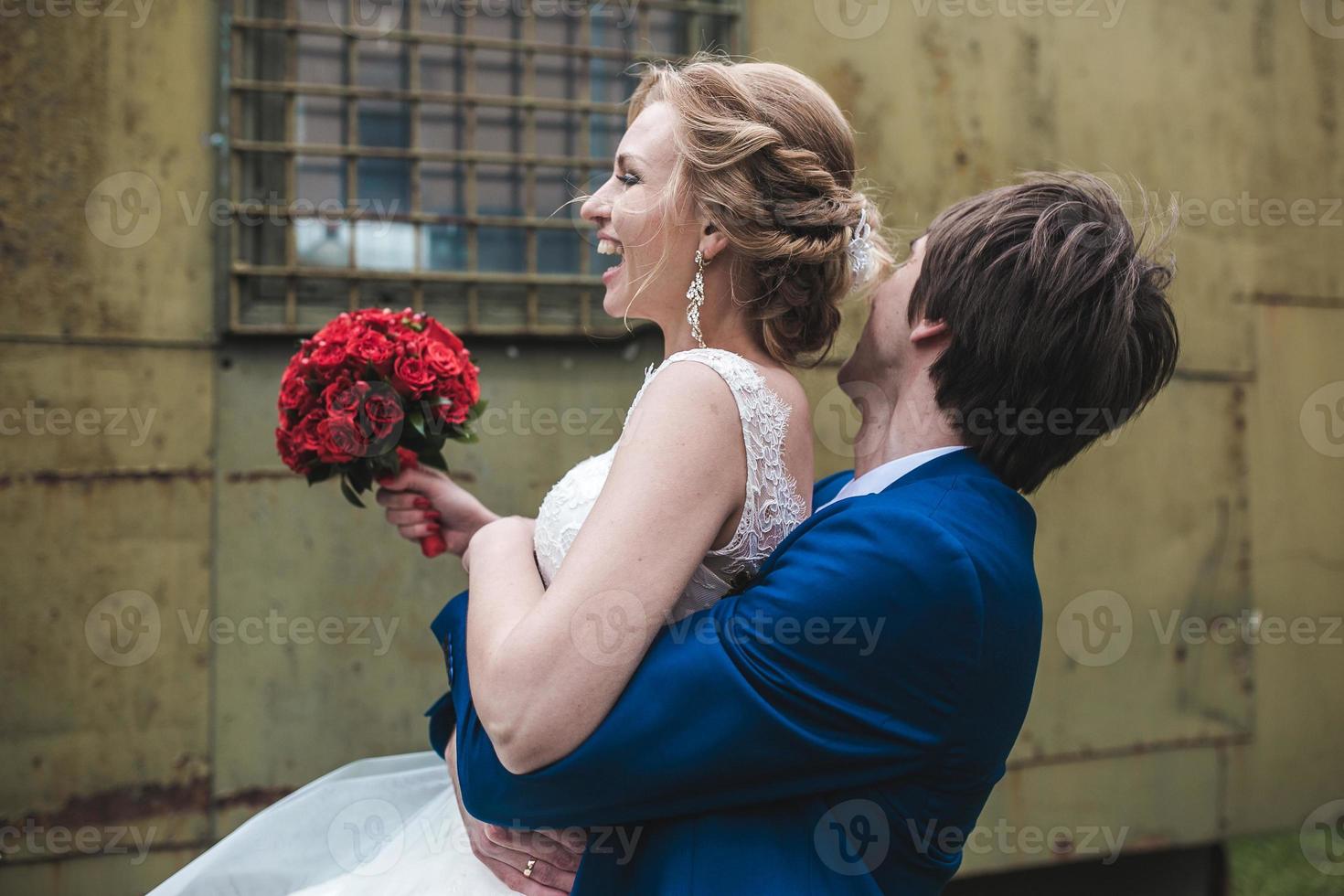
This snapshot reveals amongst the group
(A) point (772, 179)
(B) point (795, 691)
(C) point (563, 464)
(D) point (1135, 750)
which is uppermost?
(A) point (772, 179)

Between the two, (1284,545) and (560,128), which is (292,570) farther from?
(1284,545)

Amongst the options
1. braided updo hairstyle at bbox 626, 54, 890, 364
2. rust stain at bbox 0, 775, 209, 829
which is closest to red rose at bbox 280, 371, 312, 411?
braided updo hairstyle at bbox 626, 54, 890, 364

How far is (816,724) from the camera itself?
140cm

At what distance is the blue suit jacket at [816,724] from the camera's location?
1365 millimetres

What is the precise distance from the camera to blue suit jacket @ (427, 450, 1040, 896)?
137 cm

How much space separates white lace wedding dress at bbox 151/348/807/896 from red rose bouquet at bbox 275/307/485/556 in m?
0.47

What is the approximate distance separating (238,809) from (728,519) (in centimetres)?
248

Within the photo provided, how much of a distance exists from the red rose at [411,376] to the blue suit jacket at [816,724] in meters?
0.84

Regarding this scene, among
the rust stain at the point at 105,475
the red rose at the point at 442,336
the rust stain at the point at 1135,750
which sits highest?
the red rose at the point at 442,336

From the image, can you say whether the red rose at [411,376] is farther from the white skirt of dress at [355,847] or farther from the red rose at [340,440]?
the white skirt of dress at [355,847]

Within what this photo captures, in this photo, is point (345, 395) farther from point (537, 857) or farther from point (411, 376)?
point (537, 857)

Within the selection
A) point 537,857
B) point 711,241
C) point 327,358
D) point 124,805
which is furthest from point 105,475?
point 711,241

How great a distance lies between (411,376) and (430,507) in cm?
29

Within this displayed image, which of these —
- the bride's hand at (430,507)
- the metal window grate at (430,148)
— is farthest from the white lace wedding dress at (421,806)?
the metal window grate at (430,148)
